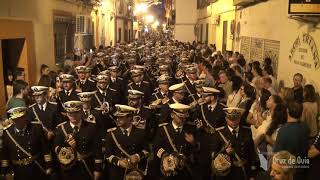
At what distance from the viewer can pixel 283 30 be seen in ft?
39.4

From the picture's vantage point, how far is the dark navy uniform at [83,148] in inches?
259

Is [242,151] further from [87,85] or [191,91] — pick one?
[87,85]

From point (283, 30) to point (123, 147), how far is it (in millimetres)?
7232

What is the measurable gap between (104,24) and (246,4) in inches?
626

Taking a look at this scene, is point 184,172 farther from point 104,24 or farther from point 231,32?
point 104,24

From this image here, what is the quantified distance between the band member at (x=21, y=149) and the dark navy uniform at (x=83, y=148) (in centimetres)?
29

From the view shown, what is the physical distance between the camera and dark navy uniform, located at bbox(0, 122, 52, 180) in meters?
6.49

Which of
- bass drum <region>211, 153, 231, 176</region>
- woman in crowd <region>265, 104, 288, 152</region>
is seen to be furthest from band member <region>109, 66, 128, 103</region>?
bass drum <region>211, 153, 231, 176</region>

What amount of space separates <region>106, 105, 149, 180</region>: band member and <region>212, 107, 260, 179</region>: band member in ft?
3.49

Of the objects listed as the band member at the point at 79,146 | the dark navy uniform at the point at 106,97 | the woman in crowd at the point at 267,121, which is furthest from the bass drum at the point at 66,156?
the dark navy uniform at the point at 106,97

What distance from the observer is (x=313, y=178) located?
19.1ft

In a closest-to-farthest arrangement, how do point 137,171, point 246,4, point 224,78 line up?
point 137,171 < point 224,78 < point 246,4

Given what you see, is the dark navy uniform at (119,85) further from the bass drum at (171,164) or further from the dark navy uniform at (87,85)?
the bass drum at (171,164)

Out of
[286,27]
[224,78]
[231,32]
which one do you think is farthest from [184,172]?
[231,32]
